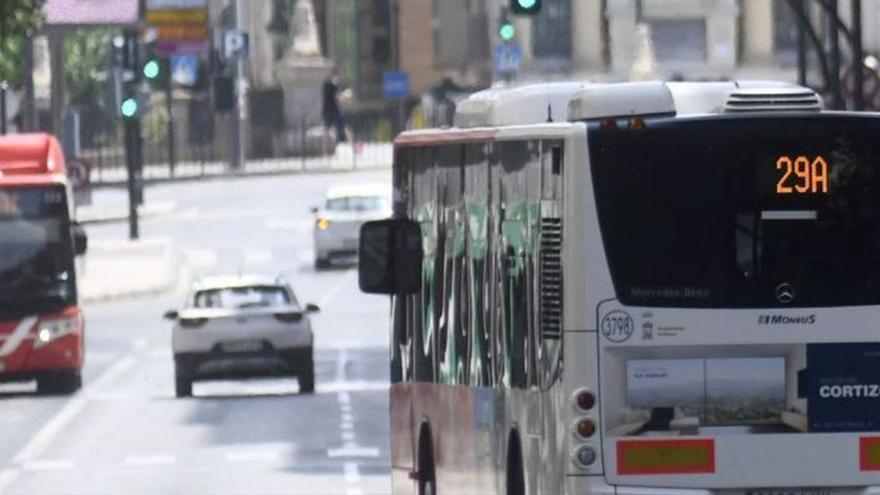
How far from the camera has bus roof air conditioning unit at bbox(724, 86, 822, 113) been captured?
1575 centimetres

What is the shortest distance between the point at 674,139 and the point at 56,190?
994 inches

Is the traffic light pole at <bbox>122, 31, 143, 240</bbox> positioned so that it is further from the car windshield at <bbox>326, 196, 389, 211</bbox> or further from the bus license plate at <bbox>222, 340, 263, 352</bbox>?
the bus license plate at <bbox>222, 340, 263, 352</bbox>

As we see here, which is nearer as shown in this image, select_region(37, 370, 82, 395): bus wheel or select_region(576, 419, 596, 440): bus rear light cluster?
select_region(576, 419, 596, 440): bus rear light cluster

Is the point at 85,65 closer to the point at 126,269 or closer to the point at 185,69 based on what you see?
the point at 185,69

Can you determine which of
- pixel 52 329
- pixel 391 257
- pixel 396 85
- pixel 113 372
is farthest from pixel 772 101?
pixel 396 85

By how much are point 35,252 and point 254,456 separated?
10272 mm

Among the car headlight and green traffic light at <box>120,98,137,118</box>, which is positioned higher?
green traffic light at <box>120,98,137,118</box>

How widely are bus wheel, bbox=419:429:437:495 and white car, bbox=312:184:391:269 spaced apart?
42959 millimetres

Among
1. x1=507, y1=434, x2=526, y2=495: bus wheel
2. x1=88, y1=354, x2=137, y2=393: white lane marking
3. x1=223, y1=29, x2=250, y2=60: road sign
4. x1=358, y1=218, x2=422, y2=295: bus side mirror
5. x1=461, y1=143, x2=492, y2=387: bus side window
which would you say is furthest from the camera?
x1=223, y1=29, x2=250, y2=60: road sign

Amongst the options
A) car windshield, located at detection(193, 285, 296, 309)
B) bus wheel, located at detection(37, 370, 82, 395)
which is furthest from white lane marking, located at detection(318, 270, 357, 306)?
car windshield, located at detection(193, 285, 296, 309)

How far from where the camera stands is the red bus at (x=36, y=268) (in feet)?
132

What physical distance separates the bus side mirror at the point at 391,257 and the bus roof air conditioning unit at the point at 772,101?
128 inches

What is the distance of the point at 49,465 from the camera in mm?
30797

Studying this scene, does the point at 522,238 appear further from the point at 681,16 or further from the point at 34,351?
the point at 681,16
